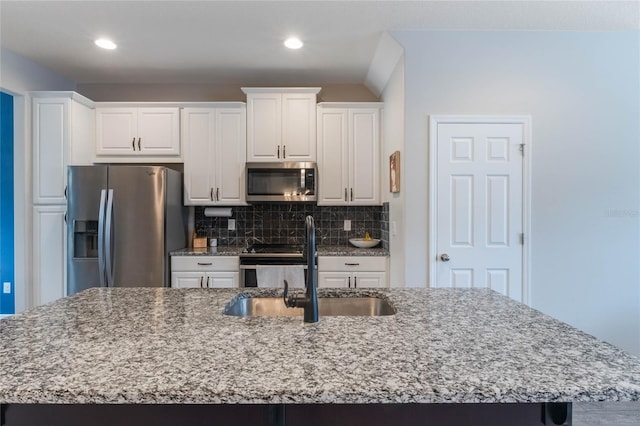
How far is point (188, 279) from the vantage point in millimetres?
3311

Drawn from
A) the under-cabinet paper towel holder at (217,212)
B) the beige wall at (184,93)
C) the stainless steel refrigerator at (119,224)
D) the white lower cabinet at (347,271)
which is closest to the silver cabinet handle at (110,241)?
the stainless steel refrigerator at (119,224)

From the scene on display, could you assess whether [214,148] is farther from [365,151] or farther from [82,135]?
[365,151]

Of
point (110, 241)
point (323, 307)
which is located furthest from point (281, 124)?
point (323, 307)

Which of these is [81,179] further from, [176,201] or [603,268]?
→ [603,268]

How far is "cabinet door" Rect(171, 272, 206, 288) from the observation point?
329cm

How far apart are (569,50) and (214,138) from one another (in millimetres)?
3130

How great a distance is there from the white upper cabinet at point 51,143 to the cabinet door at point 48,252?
129 millimetres

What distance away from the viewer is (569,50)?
9.02ft

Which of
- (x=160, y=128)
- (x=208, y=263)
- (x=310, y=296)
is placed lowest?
(x=208, y=263)

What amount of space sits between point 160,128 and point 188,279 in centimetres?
155

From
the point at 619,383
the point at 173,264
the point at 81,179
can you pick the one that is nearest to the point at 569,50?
the point at 619,383

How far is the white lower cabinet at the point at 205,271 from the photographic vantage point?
10.8ft

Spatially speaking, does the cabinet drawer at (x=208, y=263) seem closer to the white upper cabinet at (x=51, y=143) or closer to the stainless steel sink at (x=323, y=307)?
the white upper cabinet at (x=51, y=143)

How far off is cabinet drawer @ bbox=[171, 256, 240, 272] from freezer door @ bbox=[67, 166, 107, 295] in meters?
0.71
